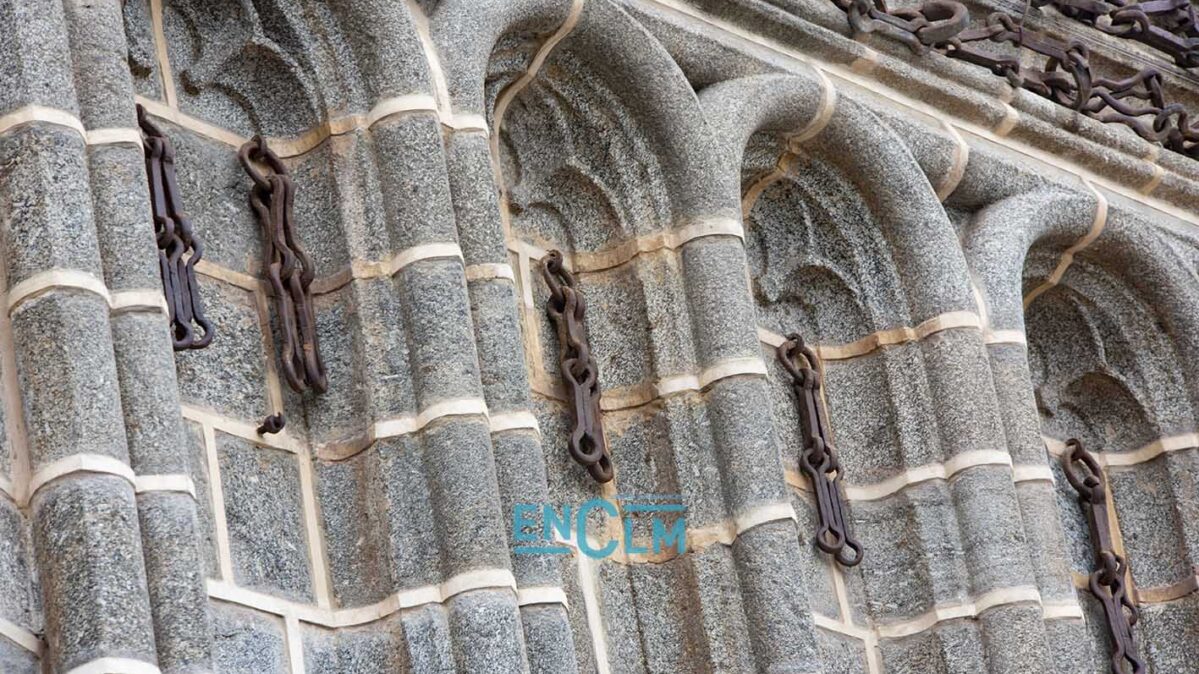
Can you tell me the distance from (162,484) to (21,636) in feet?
1.36

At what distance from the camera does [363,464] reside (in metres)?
6.32

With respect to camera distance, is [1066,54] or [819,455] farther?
[1066,54]

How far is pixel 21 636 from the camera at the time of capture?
210 inches

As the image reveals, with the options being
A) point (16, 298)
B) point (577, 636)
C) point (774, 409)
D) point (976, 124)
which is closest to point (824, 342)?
point (774, 409)

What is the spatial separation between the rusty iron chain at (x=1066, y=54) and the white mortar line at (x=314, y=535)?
2606 millimetres

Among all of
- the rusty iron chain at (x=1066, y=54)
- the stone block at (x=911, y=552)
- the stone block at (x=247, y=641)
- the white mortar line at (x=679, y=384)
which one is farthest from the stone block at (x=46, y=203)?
the rusty iron chain at (x=1066, y=54)

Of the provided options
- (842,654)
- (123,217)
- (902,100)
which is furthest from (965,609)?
(123,217)

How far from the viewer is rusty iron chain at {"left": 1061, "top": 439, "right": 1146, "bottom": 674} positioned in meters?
8.04

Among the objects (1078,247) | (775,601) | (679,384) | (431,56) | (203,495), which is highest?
(431,56)

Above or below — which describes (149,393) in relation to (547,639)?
above

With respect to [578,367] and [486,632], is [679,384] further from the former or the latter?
[486,632]

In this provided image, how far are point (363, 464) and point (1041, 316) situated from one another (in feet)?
9.73

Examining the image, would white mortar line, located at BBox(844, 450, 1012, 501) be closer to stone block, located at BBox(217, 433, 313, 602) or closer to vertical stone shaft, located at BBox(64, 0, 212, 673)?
stone block, located at BBox(217, 433, 313, 602)

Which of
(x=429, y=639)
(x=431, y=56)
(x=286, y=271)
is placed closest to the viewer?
(x=429, y=639)
